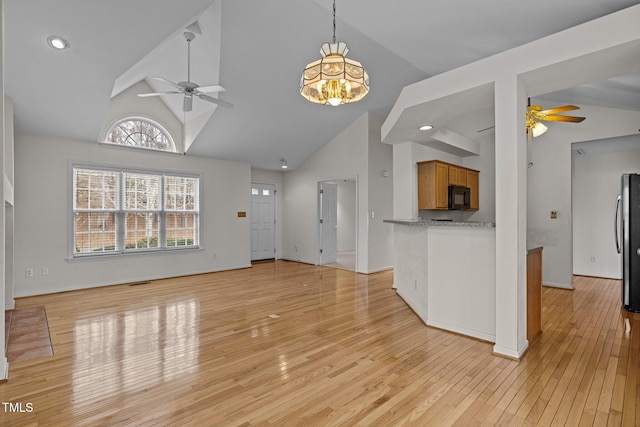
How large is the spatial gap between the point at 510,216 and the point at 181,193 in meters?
6.12

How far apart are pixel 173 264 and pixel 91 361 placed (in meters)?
3.96

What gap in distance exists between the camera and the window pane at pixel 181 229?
263 inches

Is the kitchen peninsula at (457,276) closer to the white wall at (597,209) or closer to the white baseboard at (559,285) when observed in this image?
the white baseboard at (559,285)

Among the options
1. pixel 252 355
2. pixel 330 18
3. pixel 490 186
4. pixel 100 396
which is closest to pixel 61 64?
pixel 330 18

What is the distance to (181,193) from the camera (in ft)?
22.5

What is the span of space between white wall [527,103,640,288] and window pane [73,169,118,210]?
770cm

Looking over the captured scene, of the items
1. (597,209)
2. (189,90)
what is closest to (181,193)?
(189,90)

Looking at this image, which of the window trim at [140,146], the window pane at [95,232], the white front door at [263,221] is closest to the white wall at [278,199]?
the white front door at [263,221]

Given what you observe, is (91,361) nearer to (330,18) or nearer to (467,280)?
(467,280)

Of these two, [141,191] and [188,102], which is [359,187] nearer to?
[188,102]

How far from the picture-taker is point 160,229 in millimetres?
6520

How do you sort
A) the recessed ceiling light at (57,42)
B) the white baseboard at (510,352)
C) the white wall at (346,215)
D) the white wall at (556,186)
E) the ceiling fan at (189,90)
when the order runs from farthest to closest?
the white wall at (346,215) < the white wall at (556,186) < the ceiling fan at (189,90) < the recessed ceiling light at (57,42) < the white baseboard at (510,352)

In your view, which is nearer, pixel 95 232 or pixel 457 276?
pixel 457 276

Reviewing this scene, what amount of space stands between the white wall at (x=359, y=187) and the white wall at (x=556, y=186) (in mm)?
2786
